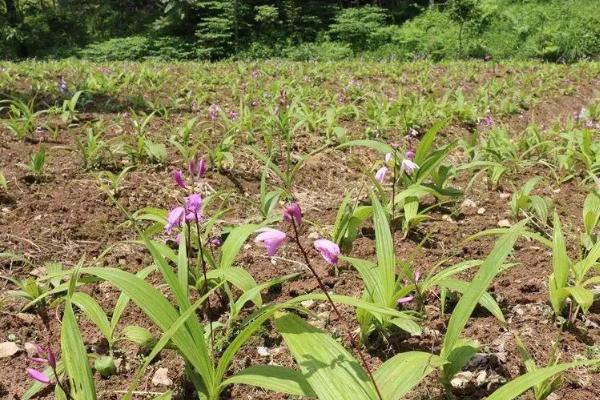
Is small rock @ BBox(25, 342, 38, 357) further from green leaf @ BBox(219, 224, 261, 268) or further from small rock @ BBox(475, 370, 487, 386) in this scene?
small rock @ BBox(475, 370, 487, 386)

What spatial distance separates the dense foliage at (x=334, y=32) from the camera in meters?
15.8

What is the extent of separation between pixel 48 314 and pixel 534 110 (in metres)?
6.69

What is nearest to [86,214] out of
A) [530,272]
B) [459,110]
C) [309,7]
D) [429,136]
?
[429,136]

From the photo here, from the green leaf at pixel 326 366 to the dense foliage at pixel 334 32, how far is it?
581 inches

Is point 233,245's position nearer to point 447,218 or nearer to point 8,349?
point 8,349

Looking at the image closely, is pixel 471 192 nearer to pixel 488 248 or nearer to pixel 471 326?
pixel 488 248

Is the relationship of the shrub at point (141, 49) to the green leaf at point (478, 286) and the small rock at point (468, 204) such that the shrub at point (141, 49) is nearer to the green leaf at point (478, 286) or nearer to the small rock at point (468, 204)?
the small rock at point (468, 204)

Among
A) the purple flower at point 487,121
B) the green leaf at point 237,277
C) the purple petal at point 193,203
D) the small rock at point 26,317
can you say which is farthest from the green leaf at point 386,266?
the purple flower at point 487,121

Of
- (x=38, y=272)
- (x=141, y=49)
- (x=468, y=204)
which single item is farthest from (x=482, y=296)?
(x=141, y=49)

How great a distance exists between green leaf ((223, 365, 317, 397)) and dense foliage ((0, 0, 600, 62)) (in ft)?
48.4

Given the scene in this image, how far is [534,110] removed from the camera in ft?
23.1

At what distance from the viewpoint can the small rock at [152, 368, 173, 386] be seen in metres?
1.71

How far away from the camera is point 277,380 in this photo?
128cm

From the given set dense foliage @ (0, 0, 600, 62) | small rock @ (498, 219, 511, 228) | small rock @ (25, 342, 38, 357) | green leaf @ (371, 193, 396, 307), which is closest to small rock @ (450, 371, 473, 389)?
green leaf @ (371, 193, 396, 307)
